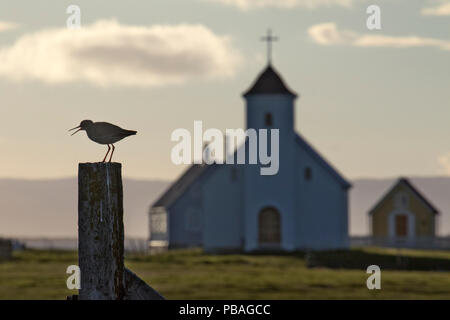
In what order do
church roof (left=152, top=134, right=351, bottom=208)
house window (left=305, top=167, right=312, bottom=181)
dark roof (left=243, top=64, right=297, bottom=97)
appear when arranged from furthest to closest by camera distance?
house window (left=305, top=167, right=312, bottom=181) < church roof (left=152, top=134, right=351, bottom=208) < dark roof (left=243, top=64, right=297, bottom=97)

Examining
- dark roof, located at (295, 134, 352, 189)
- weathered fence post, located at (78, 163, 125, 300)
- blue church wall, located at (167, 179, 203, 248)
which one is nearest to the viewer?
weathered fence post, located at (78, 163, 125, 300)

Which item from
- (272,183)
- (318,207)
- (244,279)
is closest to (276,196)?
(272,183)

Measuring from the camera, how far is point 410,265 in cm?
4234

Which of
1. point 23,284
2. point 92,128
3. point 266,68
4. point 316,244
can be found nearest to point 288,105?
point 266,68

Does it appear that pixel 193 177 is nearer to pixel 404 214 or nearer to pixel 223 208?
pixel 223 208

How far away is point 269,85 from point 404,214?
67.6 feet

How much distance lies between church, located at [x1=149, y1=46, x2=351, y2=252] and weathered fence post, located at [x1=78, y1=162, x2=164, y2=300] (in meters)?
47.9

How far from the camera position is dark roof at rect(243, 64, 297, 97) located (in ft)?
182

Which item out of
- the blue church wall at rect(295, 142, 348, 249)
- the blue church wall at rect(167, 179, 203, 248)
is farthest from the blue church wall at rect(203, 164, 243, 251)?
the blue church wall at rect(167, 179, 203, 248)

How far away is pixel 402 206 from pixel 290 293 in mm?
46700

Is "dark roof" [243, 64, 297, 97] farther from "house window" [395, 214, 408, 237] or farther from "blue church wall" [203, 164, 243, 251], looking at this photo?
"house window" [395, 214, 408, 237]

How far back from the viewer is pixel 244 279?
3216cm

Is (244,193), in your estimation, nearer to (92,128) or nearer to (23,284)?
(23,284)

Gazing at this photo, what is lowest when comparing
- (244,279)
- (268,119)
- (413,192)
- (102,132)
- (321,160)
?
(244,279)
